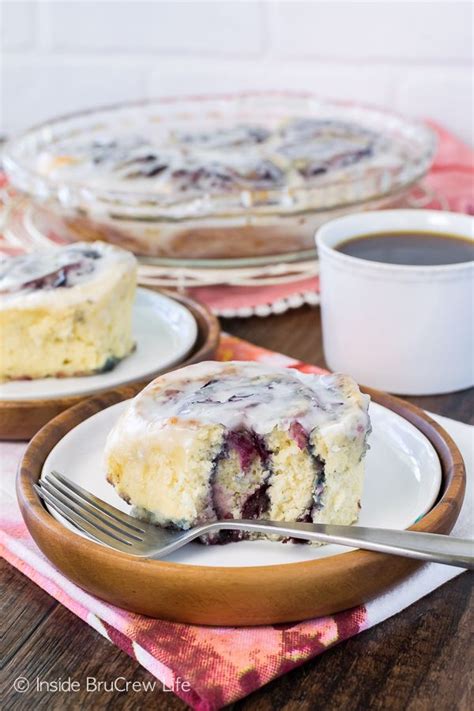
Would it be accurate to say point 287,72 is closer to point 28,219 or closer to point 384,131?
point 384,131

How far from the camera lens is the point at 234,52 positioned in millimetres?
2168

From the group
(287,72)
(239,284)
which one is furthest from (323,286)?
(287,72)

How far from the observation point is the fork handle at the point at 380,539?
25.7 inches

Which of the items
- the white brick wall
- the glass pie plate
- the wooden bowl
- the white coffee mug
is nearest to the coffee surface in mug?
the white coffee mug

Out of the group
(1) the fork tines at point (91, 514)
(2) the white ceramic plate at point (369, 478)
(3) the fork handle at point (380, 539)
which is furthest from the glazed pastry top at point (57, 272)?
(3) the fork handle at point (380, 539)

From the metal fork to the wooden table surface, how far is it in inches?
2.5

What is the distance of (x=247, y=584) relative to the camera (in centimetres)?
64

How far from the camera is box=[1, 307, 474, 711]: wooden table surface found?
2.04ft

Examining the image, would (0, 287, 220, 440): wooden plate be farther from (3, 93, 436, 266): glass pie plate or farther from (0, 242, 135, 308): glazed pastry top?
(3, 93, 436, 266): glass pie plate

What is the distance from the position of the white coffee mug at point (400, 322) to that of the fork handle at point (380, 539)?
400 mm

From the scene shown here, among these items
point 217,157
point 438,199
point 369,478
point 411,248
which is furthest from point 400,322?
point 438,199

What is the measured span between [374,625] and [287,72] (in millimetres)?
1659

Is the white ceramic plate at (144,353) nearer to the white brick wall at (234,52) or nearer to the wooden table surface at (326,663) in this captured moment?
the wooden table surface at (326,663)

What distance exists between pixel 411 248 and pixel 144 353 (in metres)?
0.35
